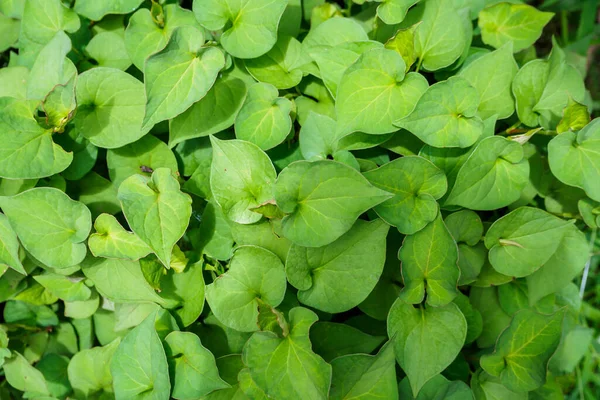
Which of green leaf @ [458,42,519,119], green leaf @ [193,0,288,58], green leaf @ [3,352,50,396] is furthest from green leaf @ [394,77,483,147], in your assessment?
green leaf @ [3,352,50,396]

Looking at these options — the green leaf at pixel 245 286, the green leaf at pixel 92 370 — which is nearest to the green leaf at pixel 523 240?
the green leaf at pixel 245 286

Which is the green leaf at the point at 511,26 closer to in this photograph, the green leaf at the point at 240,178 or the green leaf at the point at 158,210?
the green leaf at the point at 240,178

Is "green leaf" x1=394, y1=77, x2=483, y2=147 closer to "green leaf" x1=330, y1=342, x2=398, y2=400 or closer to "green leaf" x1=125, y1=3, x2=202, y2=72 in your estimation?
"green leaf" x1=330, y1=342, x2=398, y2=400

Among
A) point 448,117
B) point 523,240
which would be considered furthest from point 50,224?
point 523,240

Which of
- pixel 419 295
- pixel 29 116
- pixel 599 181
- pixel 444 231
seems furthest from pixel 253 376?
pixel 599 181

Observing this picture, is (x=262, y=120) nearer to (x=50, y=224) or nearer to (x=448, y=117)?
(x=448, y=117)
